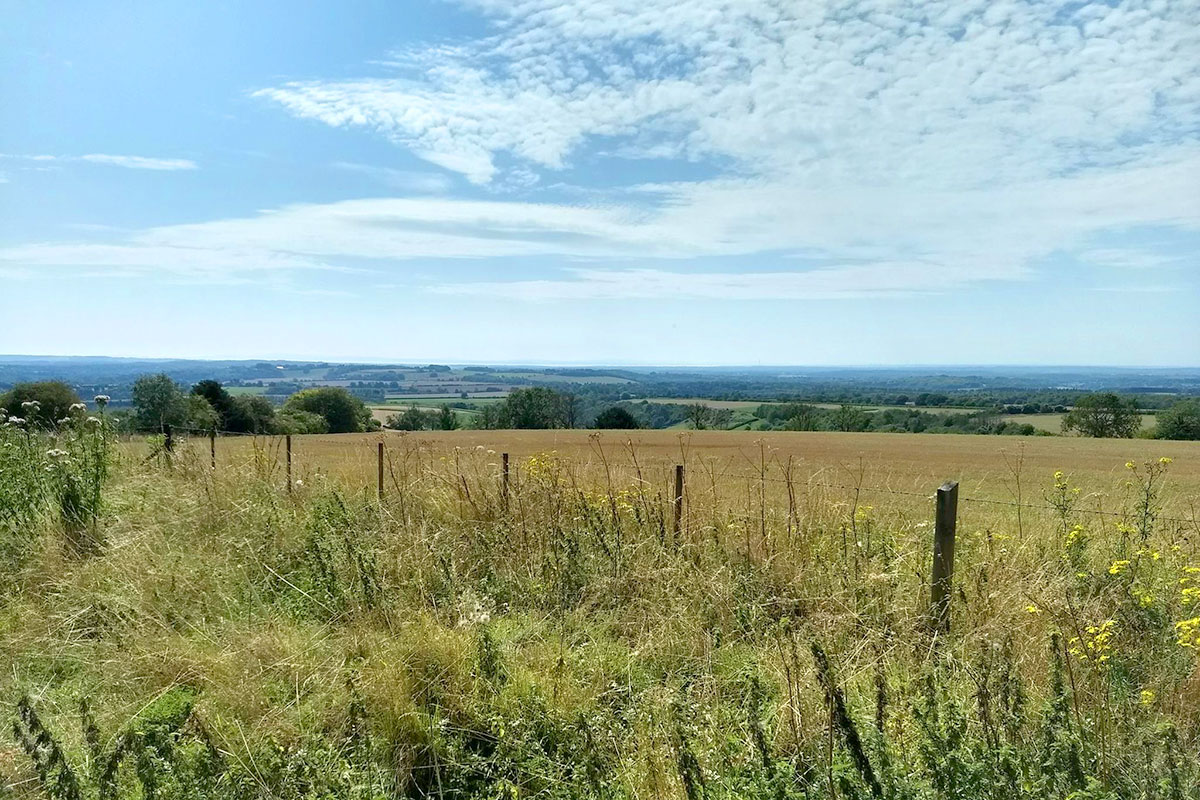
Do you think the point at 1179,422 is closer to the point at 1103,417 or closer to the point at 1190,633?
the point at 1103,417

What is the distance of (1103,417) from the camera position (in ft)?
186

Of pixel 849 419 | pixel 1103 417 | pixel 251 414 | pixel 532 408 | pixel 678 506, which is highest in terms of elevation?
pixel 678 506

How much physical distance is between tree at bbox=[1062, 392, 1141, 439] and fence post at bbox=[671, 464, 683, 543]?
58601mm

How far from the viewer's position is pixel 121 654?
15.9 feet

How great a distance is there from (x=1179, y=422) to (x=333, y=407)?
205 feet

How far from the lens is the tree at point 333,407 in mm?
60906

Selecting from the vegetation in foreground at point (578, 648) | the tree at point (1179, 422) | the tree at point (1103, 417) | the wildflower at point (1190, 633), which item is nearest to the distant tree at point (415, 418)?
the tree at point (1103, 417)

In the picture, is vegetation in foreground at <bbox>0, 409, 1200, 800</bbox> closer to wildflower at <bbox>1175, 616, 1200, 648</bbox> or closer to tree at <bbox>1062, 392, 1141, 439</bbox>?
wildflower at <bbox>1175, 616, 1200, 648</bbox>

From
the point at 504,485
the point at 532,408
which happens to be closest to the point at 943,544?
the point at 504,485

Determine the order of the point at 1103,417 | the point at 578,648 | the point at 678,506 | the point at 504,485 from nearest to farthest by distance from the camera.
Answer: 1. the point at 578,648
2. the point at 678,506
3. the point at 504,485
4. the point at 1103,417

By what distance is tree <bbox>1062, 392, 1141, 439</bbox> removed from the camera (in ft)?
182

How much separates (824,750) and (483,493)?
194 inches

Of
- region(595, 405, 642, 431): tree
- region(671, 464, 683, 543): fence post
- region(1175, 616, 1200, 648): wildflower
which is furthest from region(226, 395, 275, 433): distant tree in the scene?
region(1175, 616, 1200, 648): wildflower

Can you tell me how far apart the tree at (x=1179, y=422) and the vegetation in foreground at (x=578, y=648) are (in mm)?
56023
